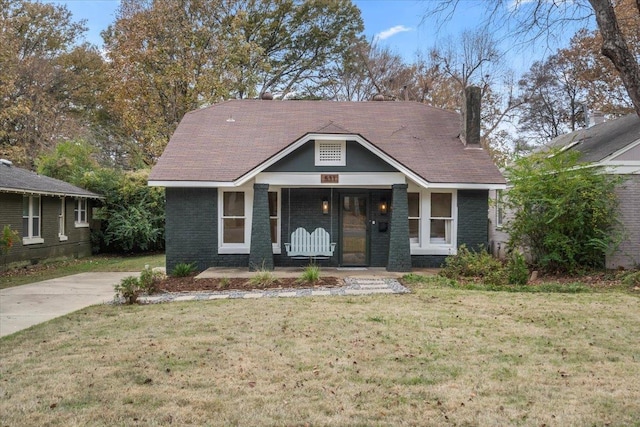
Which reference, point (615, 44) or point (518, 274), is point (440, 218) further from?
point (615, 44)

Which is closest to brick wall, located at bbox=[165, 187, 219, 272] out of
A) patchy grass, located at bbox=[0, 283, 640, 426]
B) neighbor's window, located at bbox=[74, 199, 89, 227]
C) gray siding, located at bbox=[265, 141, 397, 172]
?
gray siding, located at bbox=[265, 141, 397, 172]

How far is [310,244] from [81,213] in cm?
1269

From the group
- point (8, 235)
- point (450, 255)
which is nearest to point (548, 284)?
point (450, 255)

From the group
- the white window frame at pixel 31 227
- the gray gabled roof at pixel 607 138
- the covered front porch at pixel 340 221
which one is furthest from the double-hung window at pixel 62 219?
the gray gabled roof at pixel 607 138

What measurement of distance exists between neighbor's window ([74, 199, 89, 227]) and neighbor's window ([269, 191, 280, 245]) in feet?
34.7

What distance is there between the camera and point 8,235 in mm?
14570

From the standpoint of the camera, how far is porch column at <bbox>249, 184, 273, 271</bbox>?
12891mm

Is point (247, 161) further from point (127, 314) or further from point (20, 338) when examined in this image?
point (20, 338)

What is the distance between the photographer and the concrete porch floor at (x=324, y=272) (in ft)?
39.7

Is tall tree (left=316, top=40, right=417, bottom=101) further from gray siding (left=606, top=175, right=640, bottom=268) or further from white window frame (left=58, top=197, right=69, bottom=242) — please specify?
gray siding (left=606, top=175, right=640, bottom=268)

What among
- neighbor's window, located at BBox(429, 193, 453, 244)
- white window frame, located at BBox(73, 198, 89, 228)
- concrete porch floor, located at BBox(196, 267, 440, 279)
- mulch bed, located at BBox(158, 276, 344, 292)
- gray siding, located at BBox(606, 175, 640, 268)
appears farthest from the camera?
white window frame, located at BBox(73, 198, 89, 228)

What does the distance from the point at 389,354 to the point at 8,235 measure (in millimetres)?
13511

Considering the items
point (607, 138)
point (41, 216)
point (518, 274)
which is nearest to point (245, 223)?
point (518, 274)

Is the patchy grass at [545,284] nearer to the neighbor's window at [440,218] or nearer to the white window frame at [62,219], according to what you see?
the neighbor's window at [440,218]
